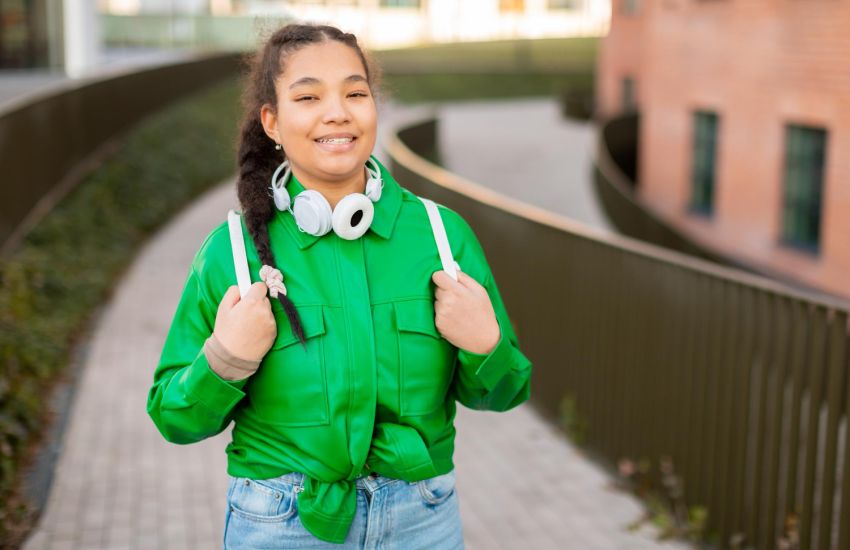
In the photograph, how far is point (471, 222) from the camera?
11.6 metres

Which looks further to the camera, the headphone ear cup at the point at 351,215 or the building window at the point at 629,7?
the building window at the point at 629,7

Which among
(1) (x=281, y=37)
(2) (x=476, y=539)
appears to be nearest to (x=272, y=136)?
(1) (x=281, y=37)

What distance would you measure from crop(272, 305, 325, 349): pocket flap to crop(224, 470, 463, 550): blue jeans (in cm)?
30

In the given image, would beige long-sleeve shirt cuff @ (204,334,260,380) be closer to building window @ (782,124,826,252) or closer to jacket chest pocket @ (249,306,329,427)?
jacket chest pocket @ (249,306,329,427)

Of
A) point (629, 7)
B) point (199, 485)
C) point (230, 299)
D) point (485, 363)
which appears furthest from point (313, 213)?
point (629, 7)

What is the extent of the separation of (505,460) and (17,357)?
3488mm

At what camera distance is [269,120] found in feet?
10.0

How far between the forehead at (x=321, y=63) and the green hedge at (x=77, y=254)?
45 centimetres

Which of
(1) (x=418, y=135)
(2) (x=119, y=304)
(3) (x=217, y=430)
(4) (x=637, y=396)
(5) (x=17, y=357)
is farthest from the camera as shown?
(1) (x=418, y=135)

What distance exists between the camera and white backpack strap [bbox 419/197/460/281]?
9.60ft

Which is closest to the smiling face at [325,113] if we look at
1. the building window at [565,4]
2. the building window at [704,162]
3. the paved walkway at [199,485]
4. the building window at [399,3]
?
the paved walkway at [199,485]

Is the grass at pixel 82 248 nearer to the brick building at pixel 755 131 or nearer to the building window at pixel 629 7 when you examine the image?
the brick building at pixel 755 131

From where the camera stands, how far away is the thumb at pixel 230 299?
279 cm

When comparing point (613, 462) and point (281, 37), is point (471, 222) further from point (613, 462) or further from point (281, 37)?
point (281, 37)
